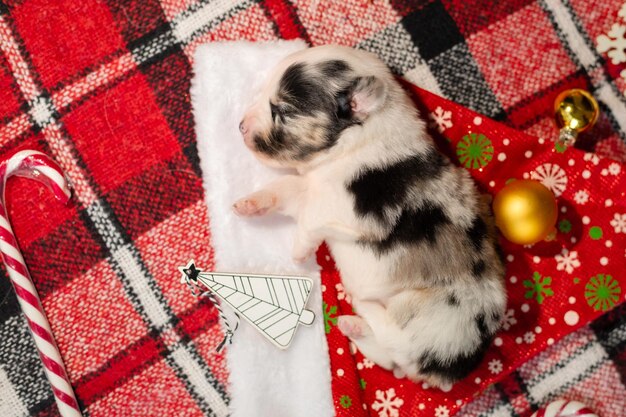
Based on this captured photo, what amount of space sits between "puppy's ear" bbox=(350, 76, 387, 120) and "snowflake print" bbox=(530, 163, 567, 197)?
642mm

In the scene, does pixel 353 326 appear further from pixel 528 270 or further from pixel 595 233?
pixel 595 233

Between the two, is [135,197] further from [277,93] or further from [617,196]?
[617,196]

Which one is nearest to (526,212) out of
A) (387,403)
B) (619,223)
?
(619,223)

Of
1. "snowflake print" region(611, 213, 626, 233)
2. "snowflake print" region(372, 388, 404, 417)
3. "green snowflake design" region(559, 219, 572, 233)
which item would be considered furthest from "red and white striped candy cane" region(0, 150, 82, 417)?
"snowflake print" region(611, 213, 626, 233)

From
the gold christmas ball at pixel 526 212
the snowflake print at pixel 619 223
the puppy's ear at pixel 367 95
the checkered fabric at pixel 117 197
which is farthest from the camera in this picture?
the checkered fabric at pixel 117 197

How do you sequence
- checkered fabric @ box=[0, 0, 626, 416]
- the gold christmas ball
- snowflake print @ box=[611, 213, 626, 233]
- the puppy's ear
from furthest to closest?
checkered fabric @ box=[0, 0, 626, 416]
snowflake print @ box=[611, 213, 626, 233]
the gold christmas ball
the puppy's ear

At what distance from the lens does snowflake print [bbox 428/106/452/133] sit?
1.93 meters

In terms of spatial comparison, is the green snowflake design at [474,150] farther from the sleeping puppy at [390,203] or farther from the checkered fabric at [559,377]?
the checkered fabric at [559,377]

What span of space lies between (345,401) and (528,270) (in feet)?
2.37

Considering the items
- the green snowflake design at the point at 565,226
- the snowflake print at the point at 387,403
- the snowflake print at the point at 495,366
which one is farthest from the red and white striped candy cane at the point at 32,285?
the green snowflake design at the point at 565,226

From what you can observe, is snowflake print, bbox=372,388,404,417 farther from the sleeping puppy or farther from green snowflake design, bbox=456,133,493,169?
green snowflake design, bbox=456,133,493,169

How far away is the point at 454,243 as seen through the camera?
5.42ft

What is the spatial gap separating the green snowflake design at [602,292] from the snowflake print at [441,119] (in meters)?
0.67

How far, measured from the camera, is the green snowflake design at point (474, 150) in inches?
75.9
